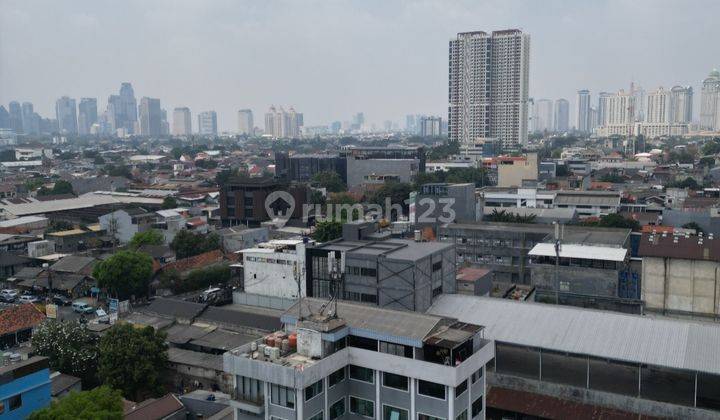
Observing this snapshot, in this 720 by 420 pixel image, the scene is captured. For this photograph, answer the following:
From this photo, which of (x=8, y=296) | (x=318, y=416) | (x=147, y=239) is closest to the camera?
(x=318, y=416)

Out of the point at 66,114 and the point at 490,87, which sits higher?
the point at 66,114

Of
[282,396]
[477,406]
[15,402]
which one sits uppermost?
[282,396]

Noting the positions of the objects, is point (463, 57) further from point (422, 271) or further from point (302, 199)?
point (422, 271)

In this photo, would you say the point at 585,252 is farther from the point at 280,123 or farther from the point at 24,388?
the point at 280,123

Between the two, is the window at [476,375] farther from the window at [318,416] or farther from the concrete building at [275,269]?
the concrete building at [275,269]

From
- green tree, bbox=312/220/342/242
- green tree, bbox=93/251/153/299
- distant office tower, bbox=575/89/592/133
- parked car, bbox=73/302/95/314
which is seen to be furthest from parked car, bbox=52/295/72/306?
distant office tower, bbox=575/89/592/133

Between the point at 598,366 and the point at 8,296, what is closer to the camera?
the point at 598,366

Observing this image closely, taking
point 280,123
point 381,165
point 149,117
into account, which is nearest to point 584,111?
point 280,123

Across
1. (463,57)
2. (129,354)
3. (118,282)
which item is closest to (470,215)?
(118,282)
